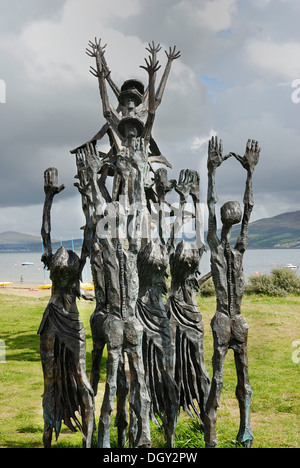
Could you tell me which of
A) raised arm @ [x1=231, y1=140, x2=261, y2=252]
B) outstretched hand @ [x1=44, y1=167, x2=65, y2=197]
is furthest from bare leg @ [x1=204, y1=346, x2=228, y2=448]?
outstretched hand @ [x1=44, y1=167, x2=65, y2=197]

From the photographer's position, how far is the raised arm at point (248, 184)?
5.34m

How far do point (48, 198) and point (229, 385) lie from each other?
5326mm

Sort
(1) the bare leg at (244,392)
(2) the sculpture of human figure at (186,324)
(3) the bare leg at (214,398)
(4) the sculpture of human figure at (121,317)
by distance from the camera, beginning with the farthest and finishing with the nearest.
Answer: (2) the sculpture of human figure at (186,324) → (1) the bare leg at (244,392) → (3) the bare leg at (214,398) → (4) the sculpture of human figure at (121,317)

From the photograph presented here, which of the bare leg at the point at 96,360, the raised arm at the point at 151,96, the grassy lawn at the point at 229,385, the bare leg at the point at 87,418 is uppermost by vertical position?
the raised arm at the point at 151,96

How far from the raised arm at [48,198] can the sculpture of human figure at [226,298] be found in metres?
1.68

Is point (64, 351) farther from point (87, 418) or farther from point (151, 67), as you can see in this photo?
point (151, 67)

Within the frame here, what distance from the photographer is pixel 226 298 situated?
525cm

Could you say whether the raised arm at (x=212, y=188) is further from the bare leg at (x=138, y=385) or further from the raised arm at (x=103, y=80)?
the raised arm at (x=103, y=80)

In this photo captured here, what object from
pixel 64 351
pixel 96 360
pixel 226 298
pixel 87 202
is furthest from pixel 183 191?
pixel 64 351

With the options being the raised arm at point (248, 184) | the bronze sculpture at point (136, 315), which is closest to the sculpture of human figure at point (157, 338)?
the bronze sculpture at point (136, 315)

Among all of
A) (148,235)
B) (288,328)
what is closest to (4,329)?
(288,328)

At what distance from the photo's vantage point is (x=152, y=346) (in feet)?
17.9
